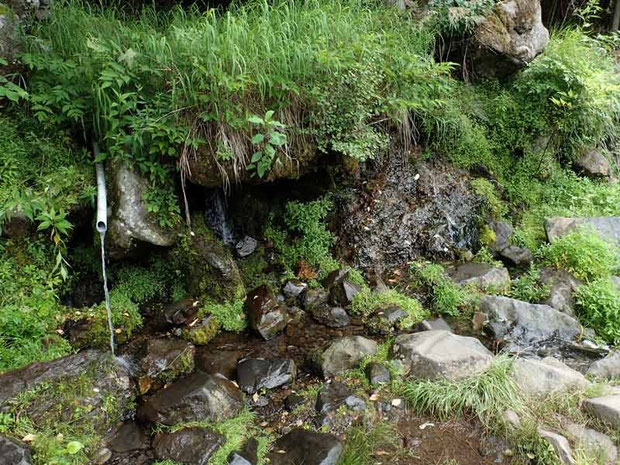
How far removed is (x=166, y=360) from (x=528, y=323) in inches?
158

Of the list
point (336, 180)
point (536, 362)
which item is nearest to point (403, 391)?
point (536, 362)

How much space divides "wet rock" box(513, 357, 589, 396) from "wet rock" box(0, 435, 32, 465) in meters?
3.87

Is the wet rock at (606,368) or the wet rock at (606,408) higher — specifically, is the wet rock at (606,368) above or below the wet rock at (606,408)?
below

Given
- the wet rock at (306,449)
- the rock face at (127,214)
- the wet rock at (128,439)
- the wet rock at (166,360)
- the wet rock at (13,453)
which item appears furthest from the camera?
the rock face at (127,214)

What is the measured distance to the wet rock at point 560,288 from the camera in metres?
5.00

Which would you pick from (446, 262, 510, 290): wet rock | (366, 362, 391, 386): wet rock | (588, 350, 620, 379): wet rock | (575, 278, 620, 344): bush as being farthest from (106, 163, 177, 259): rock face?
(575, 278, 620, 344): bush

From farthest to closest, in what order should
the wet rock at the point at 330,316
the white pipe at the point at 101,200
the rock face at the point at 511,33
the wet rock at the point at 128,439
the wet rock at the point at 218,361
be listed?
the rock face at the point at 511,33
the wet rock at the point at 330,316
the white pipe at the point at 101,200
the wet rock at the point at 218,361
the wet rock at the point at 128,439

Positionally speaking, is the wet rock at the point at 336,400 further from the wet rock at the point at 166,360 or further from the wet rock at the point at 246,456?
the wet rock at the point at 166,360

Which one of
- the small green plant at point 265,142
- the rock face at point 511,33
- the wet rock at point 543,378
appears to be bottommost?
the wet rock at point 543,378

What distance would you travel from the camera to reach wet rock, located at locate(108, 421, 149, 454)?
131 inches

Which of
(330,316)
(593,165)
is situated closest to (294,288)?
(330,316)

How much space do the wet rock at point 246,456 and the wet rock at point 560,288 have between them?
3911 mm

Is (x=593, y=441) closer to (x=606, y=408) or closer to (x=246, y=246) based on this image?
(x=606, y=408)

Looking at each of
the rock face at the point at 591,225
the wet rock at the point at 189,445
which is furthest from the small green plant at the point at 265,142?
the rock face at the point at 591,225
